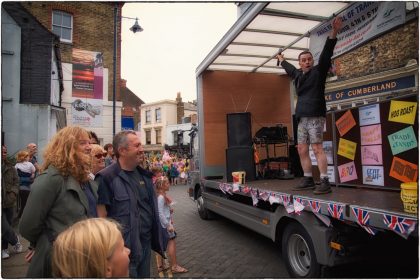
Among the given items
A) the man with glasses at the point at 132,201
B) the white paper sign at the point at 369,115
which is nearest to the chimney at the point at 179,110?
the white paper sign at the point at 369,115

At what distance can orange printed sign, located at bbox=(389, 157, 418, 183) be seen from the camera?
4.06m

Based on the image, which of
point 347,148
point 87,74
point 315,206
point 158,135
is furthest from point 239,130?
point 158,135

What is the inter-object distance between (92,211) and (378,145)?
385 centimetres

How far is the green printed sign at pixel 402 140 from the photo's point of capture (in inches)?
162

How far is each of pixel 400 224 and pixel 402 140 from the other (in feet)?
6.96

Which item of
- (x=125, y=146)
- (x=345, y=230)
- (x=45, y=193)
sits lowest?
(x=345, y=230)

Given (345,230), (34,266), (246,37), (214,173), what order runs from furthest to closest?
(214,173) → (246,37) → (345,230) → (34,266)

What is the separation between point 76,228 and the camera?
1517 millimetres

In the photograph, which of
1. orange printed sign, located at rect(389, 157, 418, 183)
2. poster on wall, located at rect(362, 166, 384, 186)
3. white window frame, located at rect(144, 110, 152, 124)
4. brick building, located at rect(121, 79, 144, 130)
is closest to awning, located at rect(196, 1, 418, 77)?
orange printed sign, located at rect(389, 157, 418, 183)

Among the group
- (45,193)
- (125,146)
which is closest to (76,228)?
(45,193)

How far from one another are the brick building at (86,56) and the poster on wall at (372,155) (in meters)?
16.5

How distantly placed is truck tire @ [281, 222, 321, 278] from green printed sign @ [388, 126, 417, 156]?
5.62 ft

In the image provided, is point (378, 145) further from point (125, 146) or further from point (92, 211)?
point (92, 211)

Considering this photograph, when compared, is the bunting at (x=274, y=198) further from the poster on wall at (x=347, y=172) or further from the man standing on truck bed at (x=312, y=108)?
the poster on wall at (x=347, y=172)
